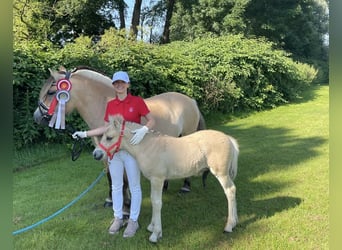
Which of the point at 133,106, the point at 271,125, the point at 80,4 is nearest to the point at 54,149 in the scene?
the point at 133,106

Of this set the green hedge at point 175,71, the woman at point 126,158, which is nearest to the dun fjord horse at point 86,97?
the woman at point 126,158

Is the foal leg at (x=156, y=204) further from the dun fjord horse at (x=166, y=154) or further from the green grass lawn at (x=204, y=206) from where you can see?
the green grass lawn at (x=204, y=206)

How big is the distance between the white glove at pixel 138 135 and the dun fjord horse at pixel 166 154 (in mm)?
55

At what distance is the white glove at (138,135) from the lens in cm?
391

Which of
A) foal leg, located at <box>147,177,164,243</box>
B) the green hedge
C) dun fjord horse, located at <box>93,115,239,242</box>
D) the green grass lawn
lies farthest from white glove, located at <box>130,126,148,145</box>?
the green hedge

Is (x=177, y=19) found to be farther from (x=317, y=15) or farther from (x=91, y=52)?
(x=91, y=52)

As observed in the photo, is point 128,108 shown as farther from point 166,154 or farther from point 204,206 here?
point 204,206

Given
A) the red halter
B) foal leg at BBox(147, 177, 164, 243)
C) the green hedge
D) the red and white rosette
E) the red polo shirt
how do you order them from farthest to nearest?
the green hedge → the red and white rosette → the red polo shirt → foal leg at BBox(147, 177, 164, 243) → the red halter

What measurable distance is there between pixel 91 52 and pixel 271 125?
245 inches

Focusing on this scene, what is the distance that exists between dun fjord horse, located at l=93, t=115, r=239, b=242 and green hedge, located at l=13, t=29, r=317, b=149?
15.1 ft

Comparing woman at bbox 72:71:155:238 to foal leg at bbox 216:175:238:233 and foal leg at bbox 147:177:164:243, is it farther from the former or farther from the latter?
foal leg at bbox 216:175:238:233

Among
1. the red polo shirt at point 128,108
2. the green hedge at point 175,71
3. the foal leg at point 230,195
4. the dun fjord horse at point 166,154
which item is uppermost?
the green hedge at point 175,71

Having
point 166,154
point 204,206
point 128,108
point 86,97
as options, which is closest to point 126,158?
point 166,154

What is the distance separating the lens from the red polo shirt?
4.12 meters
